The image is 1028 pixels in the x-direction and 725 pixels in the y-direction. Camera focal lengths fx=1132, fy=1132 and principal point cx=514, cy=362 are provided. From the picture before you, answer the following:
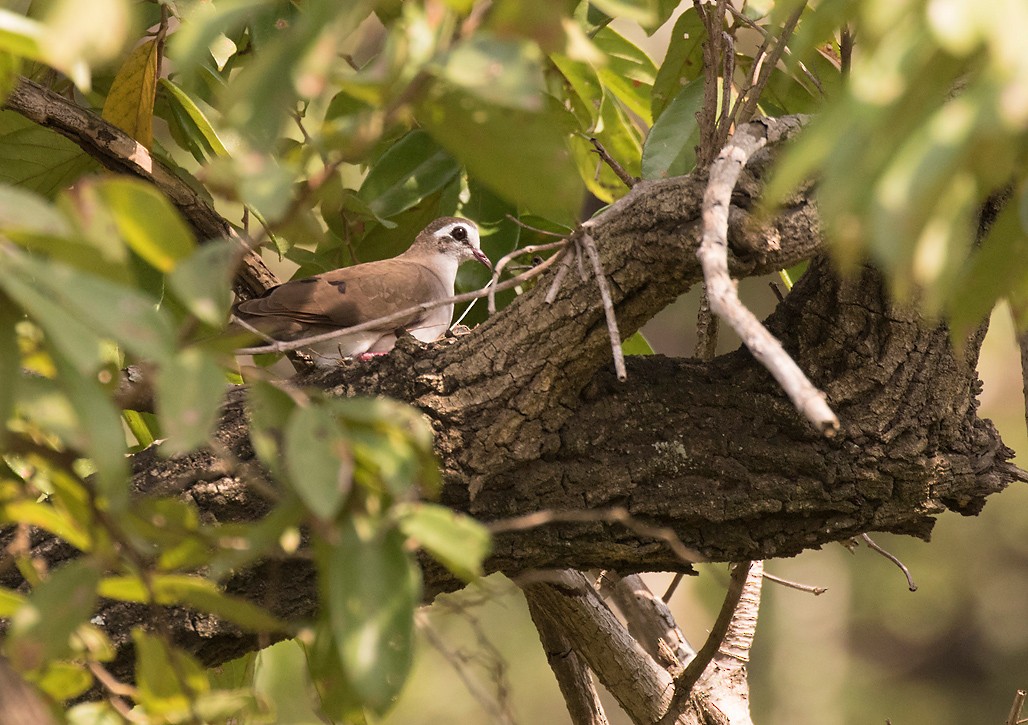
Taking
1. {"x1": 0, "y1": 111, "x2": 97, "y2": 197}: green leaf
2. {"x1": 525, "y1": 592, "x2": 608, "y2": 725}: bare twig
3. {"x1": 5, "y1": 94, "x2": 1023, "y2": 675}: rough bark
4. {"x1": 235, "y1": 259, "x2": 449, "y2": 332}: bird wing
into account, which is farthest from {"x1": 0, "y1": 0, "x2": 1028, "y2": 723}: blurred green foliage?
{"x1": 525, "y1": 592, "x2": 608, "y2": 725}: bare twig

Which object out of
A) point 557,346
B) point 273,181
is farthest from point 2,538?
point 273,181

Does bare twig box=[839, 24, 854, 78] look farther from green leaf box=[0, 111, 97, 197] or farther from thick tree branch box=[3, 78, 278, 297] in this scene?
green leaf box=[0, 111, 97, 197]

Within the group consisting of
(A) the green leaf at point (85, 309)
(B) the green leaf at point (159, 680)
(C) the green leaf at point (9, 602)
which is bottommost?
(C) the green leaf at point (9, 602)

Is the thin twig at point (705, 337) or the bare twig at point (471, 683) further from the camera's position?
the thin twig at point (705, 337)

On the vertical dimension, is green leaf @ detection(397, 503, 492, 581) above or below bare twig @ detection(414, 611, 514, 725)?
above

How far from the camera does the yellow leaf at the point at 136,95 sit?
9.10 ft

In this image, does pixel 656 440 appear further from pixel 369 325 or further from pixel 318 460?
pixel 318 460

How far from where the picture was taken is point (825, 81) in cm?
306

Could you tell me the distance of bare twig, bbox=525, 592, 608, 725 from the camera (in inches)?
132

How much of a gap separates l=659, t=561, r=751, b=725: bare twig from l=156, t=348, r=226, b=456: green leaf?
225cm

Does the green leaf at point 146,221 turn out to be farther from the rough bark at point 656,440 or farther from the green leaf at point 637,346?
the green leaf at point 637,346

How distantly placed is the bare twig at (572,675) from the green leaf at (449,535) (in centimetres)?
237

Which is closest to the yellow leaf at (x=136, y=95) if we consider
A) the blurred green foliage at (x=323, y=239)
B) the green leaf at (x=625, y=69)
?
the green leaf at (x=625, y=69)

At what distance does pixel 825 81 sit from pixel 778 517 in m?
1.31
